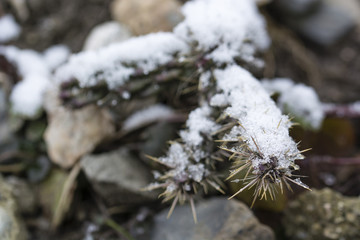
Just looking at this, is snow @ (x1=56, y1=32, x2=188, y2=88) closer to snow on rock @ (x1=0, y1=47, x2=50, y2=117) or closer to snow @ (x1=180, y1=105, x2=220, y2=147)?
snow @ (x1=180, y1=105, x2=220, y2=147)

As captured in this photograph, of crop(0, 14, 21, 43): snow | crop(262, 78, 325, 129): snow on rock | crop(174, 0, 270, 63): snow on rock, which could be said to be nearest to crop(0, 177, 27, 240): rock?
crop(0, 14, 21, 43): snow

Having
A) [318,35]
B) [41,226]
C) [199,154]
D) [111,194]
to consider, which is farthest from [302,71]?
[41,226]

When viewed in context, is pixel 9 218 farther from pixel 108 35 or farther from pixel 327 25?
pixel 327 25

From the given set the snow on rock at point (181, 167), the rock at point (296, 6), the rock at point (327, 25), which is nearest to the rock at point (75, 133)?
the snow on rock at point (181, 167)

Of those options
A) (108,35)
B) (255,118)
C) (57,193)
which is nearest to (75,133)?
(57,193)

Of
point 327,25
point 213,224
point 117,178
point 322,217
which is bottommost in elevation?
point 322,217

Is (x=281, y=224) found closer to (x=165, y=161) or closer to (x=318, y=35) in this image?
(x=165, y=161)
